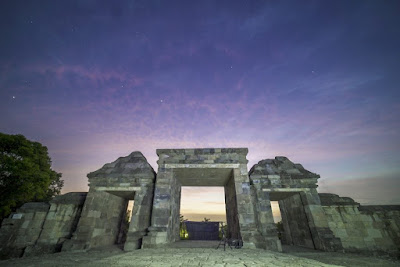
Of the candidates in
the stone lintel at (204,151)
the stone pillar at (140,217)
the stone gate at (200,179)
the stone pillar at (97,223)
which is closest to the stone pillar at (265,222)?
the stone gate at (200,179)

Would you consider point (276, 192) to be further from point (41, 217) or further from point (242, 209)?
point (41, 217)

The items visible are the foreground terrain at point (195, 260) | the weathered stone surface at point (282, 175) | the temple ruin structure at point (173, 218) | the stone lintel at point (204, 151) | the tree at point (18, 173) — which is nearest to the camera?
the foreground terrain at point (195, 260)

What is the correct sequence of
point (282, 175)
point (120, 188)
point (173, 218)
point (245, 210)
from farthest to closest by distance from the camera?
point (282, 175) < point (173, 218) < point (120, 188) < point (245, 210)

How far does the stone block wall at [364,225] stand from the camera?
329 inches

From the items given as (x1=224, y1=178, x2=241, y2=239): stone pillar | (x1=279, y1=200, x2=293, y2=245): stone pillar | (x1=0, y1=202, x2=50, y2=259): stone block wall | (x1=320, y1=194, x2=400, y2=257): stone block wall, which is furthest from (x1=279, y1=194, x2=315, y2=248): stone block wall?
(x1=0, y1=202, x2=50, y2=259): stone block wall

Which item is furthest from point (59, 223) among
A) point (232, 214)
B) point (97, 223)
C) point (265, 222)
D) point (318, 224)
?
point (318, 224)

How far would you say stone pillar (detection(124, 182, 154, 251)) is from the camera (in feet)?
26.2

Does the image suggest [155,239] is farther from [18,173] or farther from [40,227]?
[18,173]

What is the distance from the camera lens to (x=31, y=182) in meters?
12.9

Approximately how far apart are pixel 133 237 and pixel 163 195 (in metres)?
2.44

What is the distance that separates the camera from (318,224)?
8734 mm

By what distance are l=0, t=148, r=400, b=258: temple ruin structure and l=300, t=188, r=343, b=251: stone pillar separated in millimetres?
45

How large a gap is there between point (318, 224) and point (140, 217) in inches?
391

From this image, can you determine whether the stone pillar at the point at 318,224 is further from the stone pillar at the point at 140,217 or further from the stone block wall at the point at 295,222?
the stone pillar at the point at 140,217
